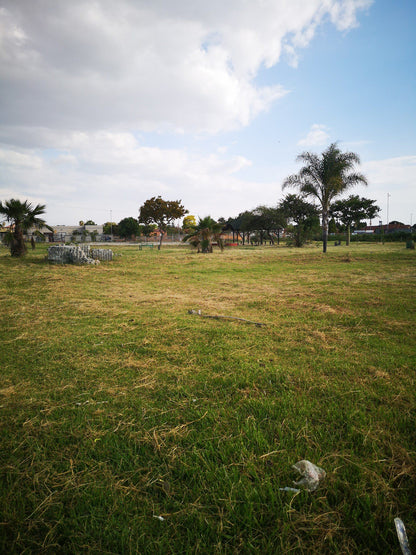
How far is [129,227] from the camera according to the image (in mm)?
65688

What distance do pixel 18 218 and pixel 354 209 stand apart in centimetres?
5248

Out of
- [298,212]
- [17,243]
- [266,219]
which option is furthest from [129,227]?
[17,243]

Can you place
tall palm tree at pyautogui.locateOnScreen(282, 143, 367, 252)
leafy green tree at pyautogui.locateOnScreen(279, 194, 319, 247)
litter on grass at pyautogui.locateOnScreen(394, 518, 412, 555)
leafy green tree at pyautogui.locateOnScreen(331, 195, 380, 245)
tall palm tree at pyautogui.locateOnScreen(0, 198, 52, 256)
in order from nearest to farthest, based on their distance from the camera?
1. litter on grass at pyautogui.locateOnScreen(394, 518, 412, 555)
2. tall palm tree at pyautogui.locateOnScreen(0, 198, 52, 256)
3. tall palm tree at pyautogui.locateOnScreen(282, 143, 367, 252)
4. leafy green tree at pyautogui.locateOnScreen(279, 194, 319, 247)
5. leafy green tree at pyautogui.locateOnScreen(331, 195, 380, 245)

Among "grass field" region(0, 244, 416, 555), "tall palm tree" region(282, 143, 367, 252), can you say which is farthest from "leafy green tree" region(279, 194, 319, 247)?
"grass field" region(0, 244, 416, 555)

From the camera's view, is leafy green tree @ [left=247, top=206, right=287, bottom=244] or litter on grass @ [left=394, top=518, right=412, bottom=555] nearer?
litter on grass @ [left=394, top=518, right=412, bottom=555]

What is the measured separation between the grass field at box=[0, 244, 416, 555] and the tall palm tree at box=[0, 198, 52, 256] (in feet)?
45.6

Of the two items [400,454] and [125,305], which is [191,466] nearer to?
[400,454]

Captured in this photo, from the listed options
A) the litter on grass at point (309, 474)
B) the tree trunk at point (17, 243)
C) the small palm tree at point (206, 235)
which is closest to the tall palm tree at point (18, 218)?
the tree trunk at point (17, 243)

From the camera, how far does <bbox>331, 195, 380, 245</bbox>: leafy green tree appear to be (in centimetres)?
4947

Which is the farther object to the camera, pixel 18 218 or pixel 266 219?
pixel 266 219

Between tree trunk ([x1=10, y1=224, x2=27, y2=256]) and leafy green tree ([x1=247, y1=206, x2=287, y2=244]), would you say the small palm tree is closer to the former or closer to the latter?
tree trunk ([x1=10, y1=224, x2=27, y2=256])

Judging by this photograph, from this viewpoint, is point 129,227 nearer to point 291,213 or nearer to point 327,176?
point 291,213

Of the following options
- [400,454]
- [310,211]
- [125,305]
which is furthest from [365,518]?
[310,211]

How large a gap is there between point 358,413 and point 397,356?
1.36 meters
